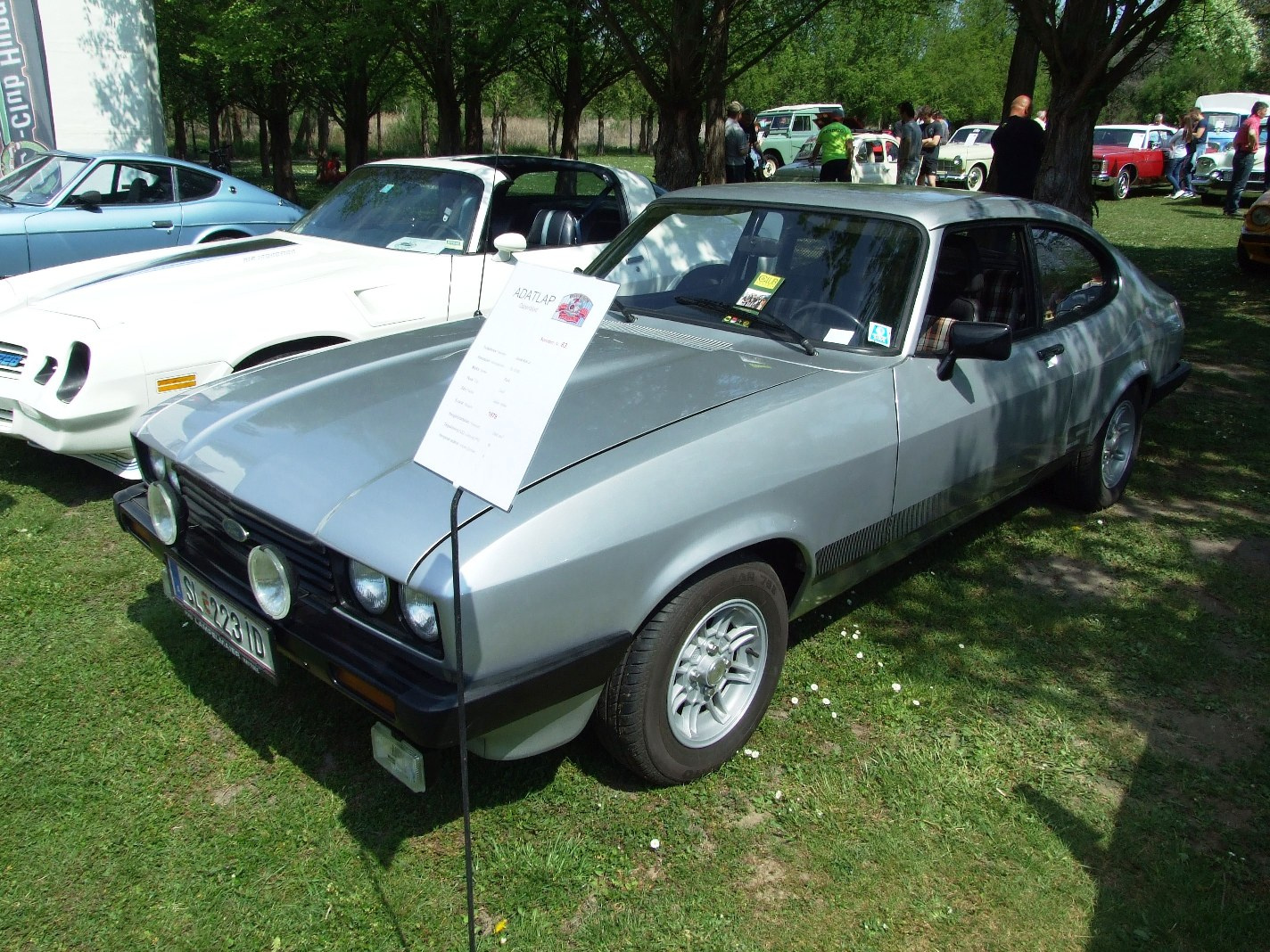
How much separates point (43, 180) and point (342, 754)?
23.6ft

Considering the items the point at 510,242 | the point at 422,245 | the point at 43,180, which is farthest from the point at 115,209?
the point at 510,242

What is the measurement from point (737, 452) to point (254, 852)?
1.72 metres

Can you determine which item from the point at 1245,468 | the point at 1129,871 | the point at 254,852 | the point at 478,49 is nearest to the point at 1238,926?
the point at 1129,871

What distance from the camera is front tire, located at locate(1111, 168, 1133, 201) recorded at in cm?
2105

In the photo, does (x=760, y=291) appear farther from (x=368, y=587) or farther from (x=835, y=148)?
(x=835, y=148)

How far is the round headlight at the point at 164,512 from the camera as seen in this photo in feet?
9.29

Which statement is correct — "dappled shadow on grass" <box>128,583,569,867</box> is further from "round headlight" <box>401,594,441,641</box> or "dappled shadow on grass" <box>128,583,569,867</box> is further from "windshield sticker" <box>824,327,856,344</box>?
"windshield sticker" <box>824,327,856,344</box>

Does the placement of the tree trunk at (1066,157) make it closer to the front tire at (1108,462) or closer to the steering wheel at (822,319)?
the front tire at (1108,462)

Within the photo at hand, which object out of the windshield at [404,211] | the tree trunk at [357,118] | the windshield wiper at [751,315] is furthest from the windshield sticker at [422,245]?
the tree trunk at [357,118]

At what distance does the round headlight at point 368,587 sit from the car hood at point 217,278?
2.70 metres

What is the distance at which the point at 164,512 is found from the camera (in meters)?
2.87

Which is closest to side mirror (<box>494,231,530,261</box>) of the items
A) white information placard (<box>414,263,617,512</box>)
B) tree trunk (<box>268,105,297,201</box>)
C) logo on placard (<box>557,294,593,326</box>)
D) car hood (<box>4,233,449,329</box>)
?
car hood (<box>4,233,449,329</box>)

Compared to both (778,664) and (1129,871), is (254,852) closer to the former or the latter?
(778,664)

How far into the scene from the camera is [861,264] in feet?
11.1
